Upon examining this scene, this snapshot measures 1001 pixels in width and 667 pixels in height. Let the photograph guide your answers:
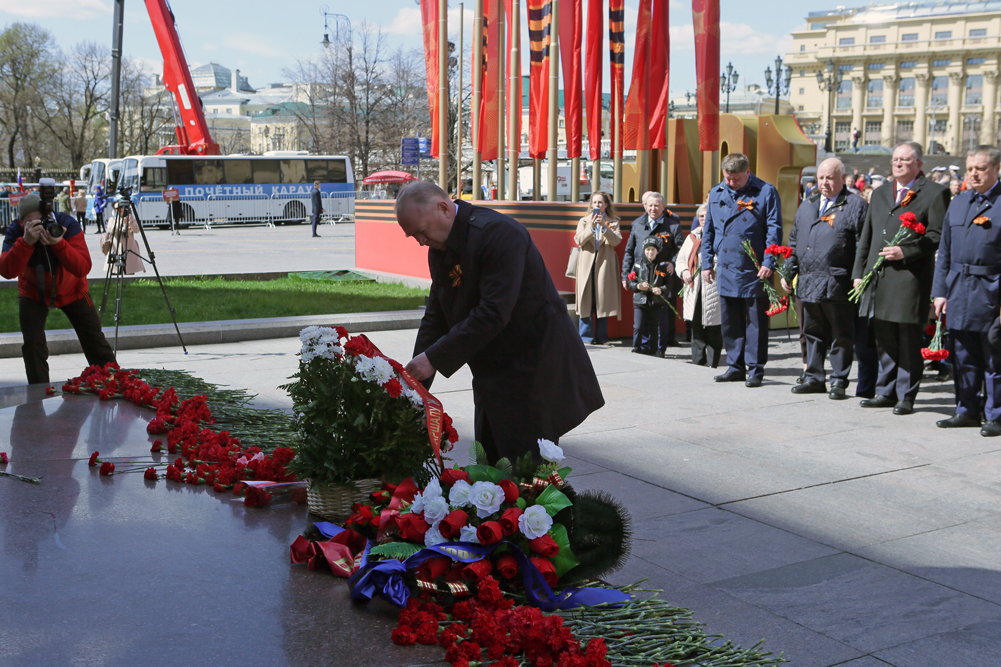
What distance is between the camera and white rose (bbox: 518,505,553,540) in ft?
10.7

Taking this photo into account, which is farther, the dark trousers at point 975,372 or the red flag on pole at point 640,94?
the red flag on pole at point 640,94

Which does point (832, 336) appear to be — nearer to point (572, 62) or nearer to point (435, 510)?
point (435, 510)

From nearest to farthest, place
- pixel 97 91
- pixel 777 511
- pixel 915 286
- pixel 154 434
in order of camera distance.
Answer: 1. pixel 777 511
2. pixel 154 434
3. pixel 915 286
4. pixel 97 91

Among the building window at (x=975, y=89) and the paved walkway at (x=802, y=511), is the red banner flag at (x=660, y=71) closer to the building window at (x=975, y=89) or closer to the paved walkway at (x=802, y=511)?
the paved walkway at (x=802, y=511)

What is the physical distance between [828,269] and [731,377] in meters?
Result: 1.42

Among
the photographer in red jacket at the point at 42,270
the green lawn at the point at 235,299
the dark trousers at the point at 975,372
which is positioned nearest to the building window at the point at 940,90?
the green lawn at the point at 235,299

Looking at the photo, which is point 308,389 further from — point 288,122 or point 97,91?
point 288,122

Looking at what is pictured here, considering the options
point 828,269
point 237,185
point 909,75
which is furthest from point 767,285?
point 909,75

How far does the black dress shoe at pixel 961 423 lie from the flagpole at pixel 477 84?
935cm

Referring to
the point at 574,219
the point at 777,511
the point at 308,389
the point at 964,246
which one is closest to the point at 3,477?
the point at 308,389

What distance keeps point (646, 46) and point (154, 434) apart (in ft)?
32.9

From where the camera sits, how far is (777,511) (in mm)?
5180

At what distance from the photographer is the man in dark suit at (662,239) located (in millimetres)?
10488

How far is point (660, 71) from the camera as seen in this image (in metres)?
13.6
